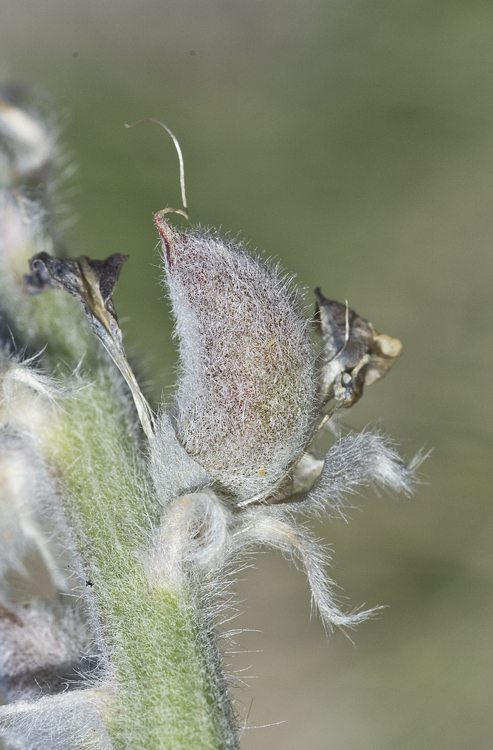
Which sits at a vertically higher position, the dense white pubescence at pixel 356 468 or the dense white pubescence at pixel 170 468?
the dense white pubescence at pixel 356 468

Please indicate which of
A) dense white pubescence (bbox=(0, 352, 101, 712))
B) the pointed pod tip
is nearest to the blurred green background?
dense white pubescence (bbox=(0, 352, 101, 712))

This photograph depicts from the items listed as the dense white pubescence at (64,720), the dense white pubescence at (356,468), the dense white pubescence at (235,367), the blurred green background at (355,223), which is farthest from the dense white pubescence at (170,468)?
the blurred green background at (355,223)

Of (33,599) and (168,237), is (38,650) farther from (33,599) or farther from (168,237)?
(168,237)

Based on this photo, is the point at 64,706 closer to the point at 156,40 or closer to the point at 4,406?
the point at 4,406

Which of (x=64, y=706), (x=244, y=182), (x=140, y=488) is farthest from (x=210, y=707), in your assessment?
(x=244, y=182)

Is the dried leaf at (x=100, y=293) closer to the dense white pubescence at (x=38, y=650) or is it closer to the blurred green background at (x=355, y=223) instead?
the dense white pubescence at (x=38, y=650)

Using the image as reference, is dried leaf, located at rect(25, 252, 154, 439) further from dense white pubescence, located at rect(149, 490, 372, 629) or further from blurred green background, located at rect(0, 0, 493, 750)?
blurred green background, located at rect(0, 0, 493, 750)
